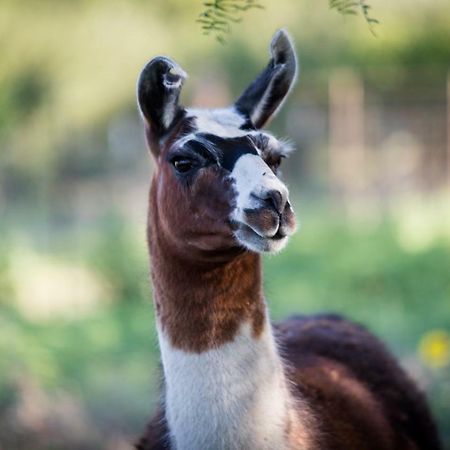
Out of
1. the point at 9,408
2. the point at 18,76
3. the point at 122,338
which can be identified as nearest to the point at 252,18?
the point at 18,76

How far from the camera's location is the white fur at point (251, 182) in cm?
357

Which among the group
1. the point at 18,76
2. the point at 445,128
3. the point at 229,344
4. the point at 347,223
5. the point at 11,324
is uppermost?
the point at 445,128

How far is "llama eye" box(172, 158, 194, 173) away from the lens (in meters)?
3.90

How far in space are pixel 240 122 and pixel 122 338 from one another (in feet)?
21.2

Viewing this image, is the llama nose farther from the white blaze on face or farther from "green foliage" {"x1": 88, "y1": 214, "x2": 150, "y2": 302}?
"green foliage" {"x1": 88, "y1": 214, "x2": 150, "y2": 302}

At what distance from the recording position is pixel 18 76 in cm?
1847

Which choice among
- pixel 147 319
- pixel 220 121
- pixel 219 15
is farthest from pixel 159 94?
pixel 147 319

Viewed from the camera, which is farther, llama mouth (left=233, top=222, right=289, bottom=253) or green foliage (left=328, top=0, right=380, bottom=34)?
green foliage (left=328, top=0, right=380, bottom=34)

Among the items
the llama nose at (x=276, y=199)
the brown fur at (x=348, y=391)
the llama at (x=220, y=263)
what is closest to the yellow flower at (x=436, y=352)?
the brown fur at (x=348, y=391)

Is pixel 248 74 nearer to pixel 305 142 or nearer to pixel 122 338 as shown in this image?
pixel 305 142

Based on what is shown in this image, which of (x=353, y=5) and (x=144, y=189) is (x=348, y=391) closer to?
(x=353, y=5)

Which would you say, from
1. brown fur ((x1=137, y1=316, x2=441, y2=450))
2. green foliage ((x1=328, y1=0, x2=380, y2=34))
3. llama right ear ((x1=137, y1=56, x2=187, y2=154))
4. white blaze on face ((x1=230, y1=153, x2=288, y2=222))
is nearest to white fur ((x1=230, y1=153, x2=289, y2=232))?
white blaze on face ((x1=230, y1=153, x2=288, y2=222))

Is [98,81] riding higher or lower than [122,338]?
higher

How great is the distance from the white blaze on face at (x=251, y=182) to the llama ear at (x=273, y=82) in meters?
0.50
